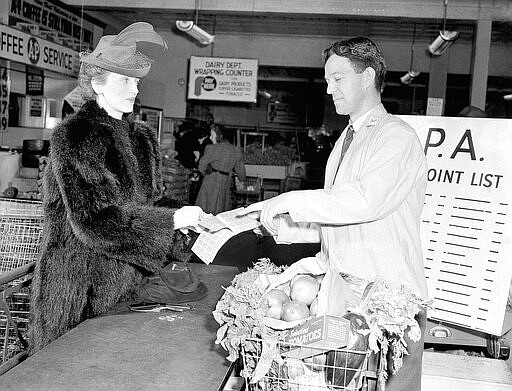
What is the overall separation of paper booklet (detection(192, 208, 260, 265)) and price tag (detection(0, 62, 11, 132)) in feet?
27.5

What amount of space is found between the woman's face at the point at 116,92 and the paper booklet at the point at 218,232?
0.80 m

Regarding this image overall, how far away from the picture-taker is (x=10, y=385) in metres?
1.75

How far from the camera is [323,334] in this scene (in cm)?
154

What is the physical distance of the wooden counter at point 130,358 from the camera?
1.83m

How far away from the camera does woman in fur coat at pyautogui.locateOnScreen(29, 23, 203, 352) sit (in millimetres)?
2549

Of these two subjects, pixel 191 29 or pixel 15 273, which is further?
pixel 191 29

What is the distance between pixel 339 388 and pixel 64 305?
1408mm

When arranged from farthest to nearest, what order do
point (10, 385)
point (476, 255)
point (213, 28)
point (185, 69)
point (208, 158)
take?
point (185, 69)
point (213, 28)
point (208, 158)
point (476, 255)
point (10, 385)

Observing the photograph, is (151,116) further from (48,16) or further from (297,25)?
(297,25)

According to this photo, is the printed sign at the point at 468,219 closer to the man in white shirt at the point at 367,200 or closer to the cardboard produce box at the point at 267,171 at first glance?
the man in white shirt at the point at 367,200

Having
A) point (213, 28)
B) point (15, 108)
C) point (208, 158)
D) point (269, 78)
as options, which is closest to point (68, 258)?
point (208, 158)

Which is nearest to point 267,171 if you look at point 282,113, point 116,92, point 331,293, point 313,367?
point 282,113

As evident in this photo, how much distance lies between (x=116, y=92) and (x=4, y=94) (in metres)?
7.91

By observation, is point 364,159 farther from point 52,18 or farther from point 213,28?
point 213,28
